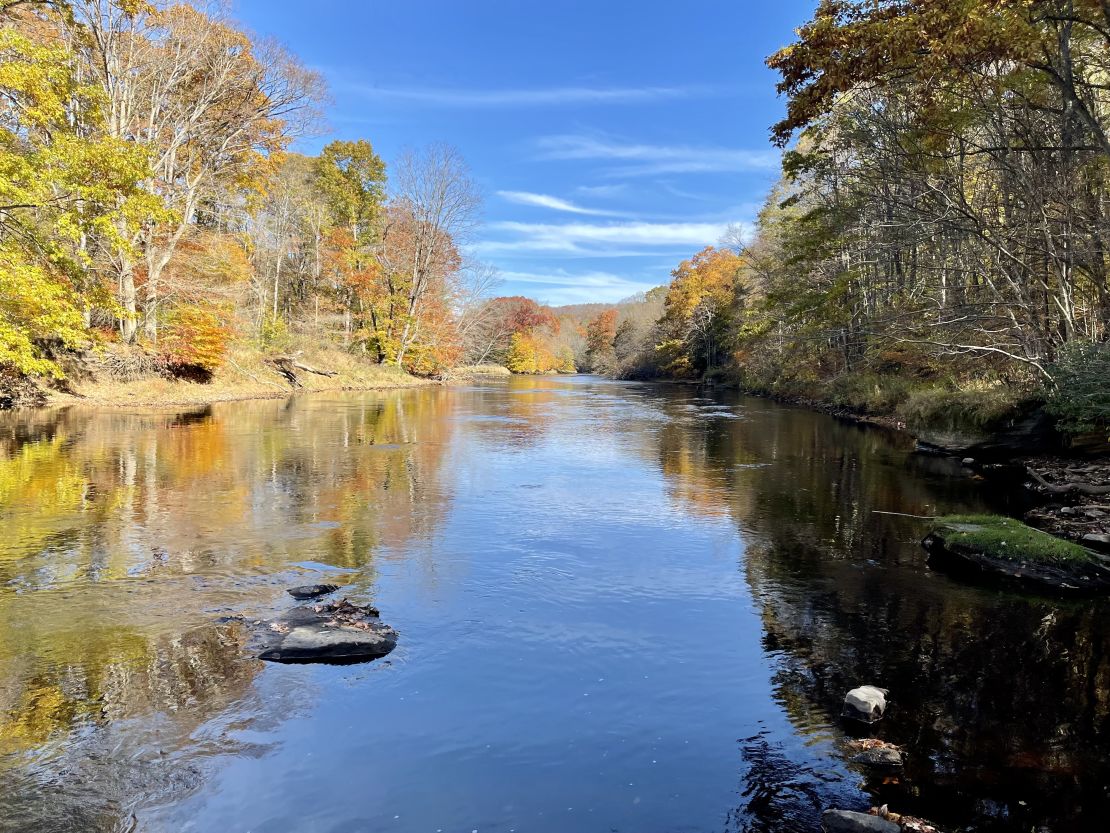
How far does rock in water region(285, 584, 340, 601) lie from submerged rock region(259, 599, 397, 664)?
568 mm

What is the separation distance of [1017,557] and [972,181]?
651 inches

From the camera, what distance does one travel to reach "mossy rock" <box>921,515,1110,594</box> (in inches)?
313

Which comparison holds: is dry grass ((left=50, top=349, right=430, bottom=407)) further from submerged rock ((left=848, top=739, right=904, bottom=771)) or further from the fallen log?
submerged rock ((left=848, top=739, right=904, bottom=771))

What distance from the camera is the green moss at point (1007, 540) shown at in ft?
26.9

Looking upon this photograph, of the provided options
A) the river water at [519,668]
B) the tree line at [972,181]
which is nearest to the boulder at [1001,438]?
the tree line at [972,181]

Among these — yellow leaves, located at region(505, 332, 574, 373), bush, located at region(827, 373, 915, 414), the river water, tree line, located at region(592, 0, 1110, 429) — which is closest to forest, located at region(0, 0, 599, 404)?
the river water

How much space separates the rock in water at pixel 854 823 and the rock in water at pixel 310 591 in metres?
5.14

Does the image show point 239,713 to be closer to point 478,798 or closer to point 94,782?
point 94,782

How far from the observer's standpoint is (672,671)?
5.82 meters

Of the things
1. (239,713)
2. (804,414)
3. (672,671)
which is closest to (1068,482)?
(672,671)

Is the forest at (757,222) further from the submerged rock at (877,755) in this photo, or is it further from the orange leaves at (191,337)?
the submerged rock at (877,755)

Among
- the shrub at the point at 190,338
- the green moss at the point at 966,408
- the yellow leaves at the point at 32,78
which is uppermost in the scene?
the yellow leaves at the point at 32,78

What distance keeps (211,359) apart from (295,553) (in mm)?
23726

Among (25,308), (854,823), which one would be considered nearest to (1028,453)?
(854,823)
